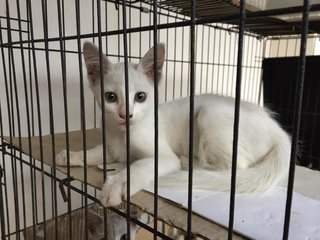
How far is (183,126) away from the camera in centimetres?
84

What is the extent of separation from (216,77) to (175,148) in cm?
138

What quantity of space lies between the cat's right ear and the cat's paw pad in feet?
0.87

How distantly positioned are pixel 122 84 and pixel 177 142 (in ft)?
0.92

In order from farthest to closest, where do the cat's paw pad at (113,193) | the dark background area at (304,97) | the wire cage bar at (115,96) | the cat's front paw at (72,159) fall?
the dark background area at (304,97)
the cat's front paw at (72,159)
the cat's paw pad at (113,193)
the wire cage bar at (115,96)

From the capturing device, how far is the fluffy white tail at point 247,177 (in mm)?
573

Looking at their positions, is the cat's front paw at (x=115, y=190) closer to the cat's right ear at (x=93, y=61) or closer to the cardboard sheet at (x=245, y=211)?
the cardboard sheet at (x=245, y=211)

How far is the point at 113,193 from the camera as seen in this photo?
1.72 ft

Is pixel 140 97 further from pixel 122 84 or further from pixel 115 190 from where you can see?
pixel 115 190

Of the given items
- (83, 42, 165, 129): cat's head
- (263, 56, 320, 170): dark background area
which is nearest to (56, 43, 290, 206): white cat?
(83, 42, 165, 129): cat's head

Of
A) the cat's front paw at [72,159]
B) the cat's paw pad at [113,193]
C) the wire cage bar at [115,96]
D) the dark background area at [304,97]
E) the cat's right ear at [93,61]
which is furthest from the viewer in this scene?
the dark background area at [304,97]

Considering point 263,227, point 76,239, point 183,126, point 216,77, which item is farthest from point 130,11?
point 263,227

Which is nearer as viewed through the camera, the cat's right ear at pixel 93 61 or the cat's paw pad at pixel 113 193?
the cat's paw pad at pixel 113 193

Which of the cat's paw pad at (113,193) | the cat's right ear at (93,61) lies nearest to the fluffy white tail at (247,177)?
the cat's paw pad at (113,193)

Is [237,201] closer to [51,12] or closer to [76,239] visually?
[76,239]
